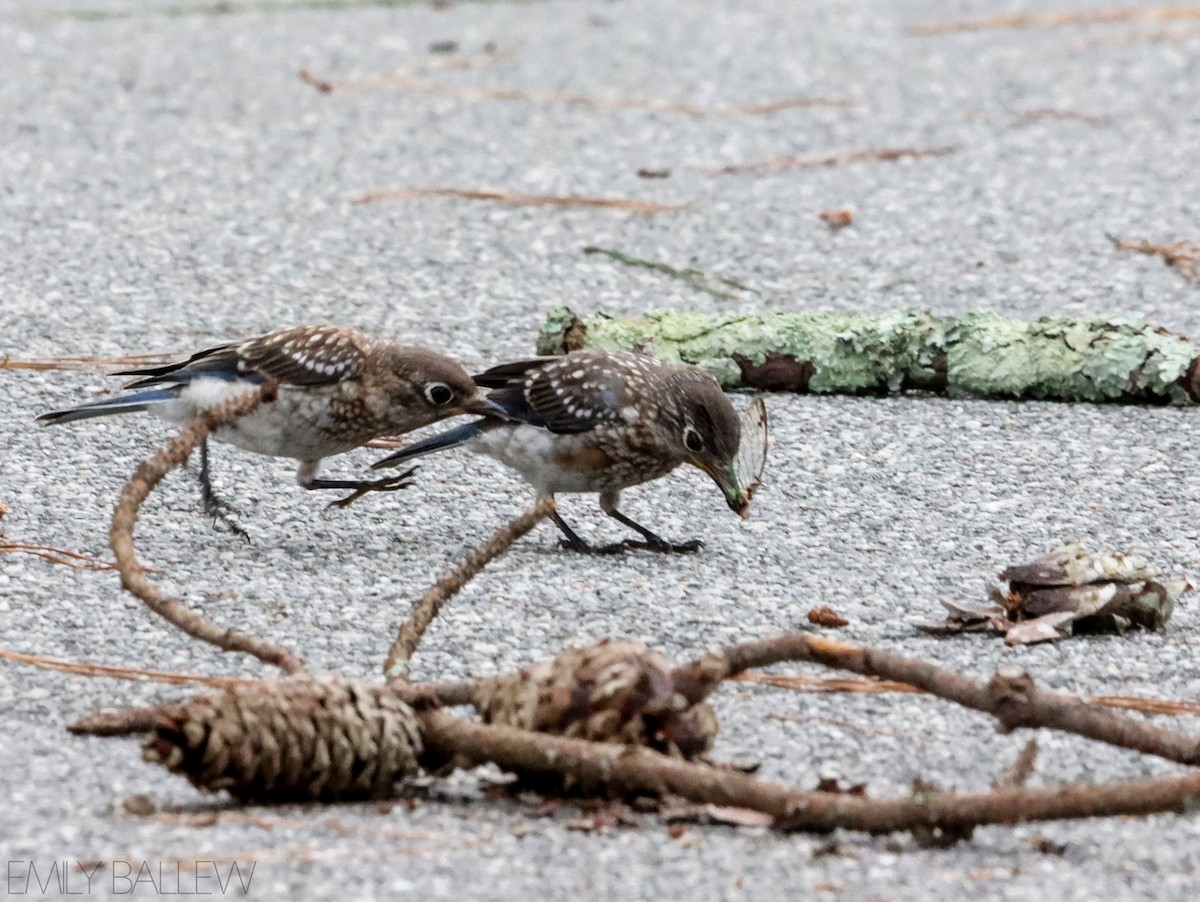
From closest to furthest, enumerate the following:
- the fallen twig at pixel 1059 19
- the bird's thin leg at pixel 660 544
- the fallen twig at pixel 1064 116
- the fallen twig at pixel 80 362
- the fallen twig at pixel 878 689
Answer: the fallen twig at pixel 878 689 < the bird's thin leg at pixel 660 544 < the fallen twig at pixel 80 362 < the fallen twig at pixel 1064 116 < the fallen twig at pixel 1059 19

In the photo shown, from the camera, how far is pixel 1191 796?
11.1 ft

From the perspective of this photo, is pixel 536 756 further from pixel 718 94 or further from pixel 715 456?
pixel 718 94

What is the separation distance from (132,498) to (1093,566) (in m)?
2.44

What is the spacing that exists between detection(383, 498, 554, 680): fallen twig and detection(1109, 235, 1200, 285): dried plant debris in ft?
16.2

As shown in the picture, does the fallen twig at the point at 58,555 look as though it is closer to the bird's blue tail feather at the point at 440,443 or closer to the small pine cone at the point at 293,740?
the bird's blue tail feather at the point at 440,443

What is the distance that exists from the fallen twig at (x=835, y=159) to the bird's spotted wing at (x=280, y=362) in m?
4.22

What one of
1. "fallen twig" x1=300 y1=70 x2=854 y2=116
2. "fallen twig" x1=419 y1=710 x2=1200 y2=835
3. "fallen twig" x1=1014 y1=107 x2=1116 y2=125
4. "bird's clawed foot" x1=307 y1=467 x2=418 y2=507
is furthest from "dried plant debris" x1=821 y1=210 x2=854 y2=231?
"fallen twig" x1=419 y1=710 x2=1200 y2=835

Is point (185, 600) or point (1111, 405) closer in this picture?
point (185, 600)

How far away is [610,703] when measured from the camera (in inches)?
139

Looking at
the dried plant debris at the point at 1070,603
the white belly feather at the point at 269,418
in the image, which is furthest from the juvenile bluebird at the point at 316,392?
the dried plant debris at the point at 1070,603

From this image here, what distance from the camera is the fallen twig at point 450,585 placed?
12.4 feet

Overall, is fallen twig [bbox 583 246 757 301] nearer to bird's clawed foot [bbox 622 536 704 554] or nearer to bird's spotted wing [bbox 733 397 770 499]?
bird's spotted wing [bbox 733 397 770 499]

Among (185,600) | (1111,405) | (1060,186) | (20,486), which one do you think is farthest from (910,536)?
(1060,186)

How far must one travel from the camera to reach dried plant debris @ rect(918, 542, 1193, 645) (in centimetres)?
482
